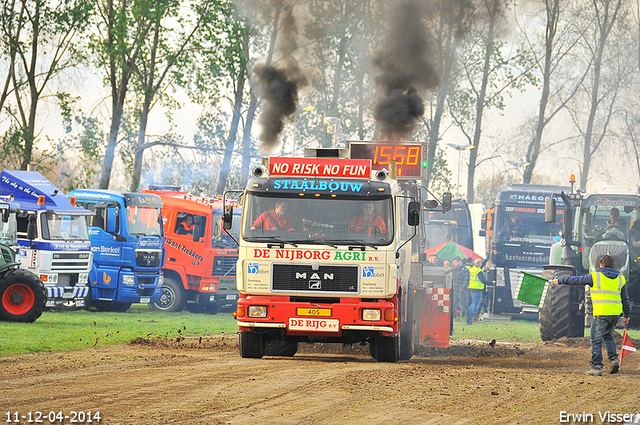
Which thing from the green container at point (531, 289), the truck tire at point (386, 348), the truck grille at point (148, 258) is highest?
the truck grille at point (148, 258)

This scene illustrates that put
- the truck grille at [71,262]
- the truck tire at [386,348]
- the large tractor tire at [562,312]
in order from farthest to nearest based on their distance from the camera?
1. the truck grille at [71,262]
2. the large tractor tire at [562,312]
3. the truck tire at [386,348]

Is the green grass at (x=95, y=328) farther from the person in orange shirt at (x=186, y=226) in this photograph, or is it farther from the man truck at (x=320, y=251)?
the man truck at (x=320, y=251)

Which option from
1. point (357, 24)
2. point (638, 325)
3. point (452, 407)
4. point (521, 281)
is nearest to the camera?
point (452, 407)

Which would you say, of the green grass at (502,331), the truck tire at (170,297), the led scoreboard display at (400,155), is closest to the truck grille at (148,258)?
the truck tire at (170,297)

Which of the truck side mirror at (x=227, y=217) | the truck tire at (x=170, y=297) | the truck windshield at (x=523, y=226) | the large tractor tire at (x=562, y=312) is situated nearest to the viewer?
the truck side mirror at (x=227, y=217)

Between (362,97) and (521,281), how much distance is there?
20.8m

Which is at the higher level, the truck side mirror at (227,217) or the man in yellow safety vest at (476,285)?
the truck side mirror at (227,217)

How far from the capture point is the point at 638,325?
19000 mm

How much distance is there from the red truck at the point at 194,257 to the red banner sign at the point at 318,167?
14314mm

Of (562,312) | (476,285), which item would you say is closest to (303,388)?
(562,312)

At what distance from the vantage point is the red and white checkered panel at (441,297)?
16.5 m

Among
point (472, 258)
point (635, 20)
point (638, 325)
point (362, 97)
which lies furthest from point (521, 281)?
point (635, 20)

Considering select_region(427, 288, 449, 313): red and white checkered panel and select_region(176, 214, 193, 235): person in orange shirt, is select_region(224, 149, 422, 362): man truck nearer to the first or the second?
select_region(427, 288, 449, 313): red and white checkered panel

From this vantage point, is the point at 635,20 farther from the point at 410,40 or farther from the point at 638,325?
the point at 638,325
